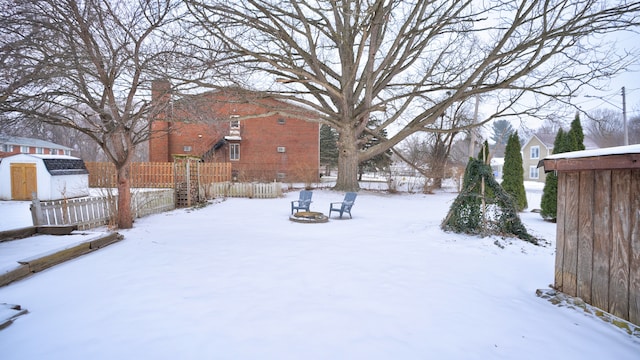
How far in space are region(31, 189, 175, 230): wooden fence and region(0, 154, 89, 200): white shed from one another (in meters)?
9.51

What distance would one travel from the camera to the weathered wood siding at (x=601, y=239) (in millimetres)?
3055

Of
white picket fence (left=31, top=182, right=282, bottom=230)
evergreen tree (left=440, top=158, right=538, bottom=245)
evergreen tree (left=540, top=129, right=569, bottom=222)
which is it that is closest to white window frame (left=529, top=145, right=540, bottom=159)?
evergreen tree (left=540, top=129, right=569, bottom=222)

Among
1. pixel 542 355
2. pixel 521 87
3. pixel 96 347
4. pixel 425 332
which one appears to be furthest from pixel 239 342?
pixel 521 87

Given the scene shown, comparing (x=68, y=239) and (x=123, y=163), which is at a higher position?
(x=123, y=163)

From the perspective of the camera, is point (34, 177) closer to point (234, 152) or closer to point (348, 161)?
point (234, 152)

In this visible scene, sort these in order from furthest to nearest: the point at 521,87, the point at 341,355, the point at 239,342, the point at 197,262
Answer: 1. the point at 521,87
2. the point at 197,262
3. the point at 239,342
4. the point at 341,355

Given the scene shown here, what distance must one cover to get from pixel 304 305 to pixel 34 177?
2111 cm

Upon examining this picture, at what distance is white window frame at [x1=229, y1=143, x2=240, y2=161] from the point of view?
29547 mm

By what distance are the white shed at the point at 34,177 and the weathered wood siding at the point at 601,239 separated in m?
21.2

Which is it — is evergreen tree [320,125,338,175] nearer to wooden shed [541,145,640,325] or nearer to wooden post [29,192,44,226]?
wooden post [29,192,44,226]

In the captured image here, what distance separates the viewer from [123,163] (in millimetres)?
8180

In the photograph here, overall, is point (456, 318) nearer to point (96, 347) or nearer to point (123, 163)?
point (96, 347)

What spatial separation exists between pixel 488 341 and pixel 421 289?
130 cm

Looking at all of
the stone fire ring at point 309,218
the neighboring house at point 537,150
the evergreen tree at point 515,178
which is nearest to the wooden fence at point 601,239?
the stone fire ring at point 309,218
